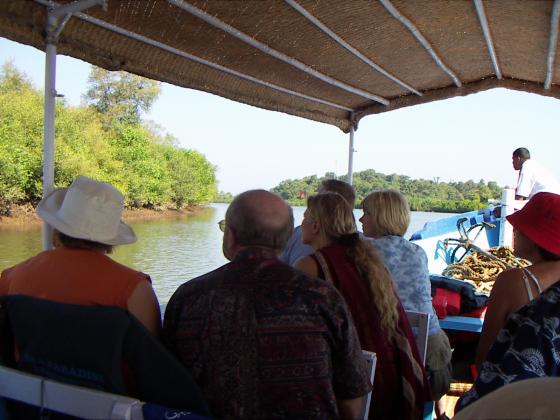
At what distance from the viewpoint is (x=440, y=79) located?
365 centimetres

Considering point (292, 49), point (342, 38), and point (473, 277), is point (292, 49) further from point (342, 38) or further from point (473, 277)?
point (473, 277)

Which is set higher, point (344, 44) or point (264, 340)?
point (344, 44)

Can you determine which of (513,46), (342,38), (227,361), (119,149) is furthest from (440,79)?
(119,149)

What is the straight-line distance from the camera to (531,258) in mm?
1787

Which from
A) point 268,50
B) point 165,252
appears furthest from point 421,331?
point 165,252

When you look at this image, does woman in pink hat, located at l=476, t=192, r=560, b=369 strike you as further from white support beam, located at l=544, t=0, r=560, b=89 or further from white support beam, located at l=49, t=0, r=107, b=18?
white support beam, located at l=49, t=0, r=107, b=18

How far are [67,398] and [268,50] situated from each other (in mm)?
2167

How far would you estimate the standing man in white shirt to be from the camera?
546cm

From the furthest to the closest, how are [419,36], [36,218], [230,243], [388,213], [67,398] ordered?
[36,218] → [419,36] → [388,213] → [230,243] → [67,398]

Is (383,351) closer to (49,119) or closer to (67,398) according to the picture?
(67,398)

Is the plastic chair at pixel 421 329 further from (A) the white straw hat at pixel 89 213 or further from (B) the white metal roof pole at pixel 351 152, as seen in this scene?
(B) the white metal roof pole at pixel 351 152

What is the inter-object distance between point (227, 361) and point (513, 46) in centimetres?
239

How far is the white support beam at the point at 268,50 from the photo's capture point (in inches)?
91.0

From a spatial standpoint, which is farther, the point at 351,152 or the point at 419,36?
the point at 351,152
